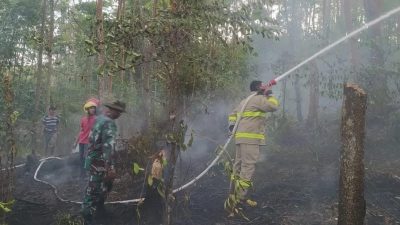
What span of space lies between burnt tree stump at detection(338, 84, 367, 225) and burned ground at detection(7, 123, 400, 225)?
178 cm

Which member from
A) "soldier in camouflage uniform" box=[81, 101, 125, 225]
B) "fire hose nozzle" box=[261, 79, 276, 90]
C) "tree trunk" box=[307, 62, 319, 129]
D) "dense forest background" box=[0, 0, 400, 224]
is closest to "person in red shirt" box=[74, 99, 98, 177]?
"dense forest background" box=[0, 0, 400, 224]

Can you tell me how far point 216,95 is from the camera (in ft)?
34.7

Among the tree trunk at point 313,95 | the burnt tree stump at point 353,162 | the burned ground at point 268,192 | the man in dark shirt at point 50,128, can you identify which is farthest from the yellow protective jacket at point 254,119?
→ the man in dark shirt at point 50,128

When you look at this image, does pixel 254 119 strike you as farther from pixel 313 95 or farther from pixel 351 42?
pixel 351 42

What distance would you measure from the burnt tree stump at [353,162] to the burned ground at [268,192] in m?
1.78

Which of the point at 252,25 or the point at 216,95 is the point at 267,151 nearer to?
the point at 216,95

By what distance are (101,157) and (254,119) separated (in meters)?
2.46

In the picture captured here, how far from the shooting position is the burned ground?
18.8 feet

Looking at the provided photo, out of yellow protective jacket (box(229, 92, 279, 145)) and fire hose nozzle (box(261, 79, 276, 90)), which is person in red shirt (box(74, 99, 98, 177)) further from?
fire hose nozzle (box(261, 79, 276, 90))

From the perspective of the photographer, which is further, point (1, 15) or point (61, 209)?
point (1, 15)

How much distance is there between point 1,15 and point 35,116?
4405mm

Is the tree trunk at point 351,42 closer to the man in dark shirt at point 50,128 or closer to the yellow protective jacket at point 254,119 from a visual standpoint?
the yellow protective jacket at point 254,119

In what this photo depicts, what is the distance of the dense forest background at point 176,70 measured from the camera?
165 inches

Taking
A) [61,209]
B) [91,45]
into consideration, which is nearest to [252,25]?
[91,45]
